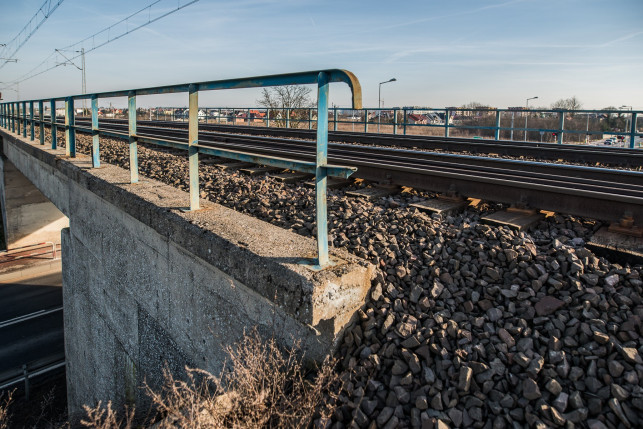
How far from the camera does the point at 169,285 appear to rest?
4.43 meters

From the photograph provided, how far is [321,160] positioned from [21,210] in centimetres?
2262

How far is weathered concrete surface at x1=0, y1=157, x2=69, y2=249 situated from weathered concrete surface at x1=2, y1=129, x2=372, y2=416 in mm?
15761

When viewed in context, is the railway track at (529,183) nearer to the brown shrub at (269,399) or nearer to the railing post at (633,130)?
the brown shrub at (269,399)

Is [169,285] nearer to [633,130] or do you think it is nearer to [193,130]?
[193,130]

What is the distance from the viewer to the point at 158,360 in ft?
15.8

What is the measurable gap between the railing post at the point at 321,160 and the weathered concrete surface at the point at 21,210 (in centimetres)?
2179

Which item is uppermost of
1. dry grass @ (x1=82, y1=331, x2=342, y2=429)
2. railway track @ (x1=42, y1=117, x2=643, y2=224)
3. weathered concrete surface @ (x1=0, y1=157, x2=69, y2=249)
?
railway track @ (x1=42, y1=117, x2=643, y2=224)

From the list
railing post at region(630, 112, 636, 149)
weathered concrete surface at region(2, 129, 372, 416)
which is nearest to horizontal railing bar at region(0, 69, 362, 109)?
weathered concrete surface at region(2, 129, 372, 416)

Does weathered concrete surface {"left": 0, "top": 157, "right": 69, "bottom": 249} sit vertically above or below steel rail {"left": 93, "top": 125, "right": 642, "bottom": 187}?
below

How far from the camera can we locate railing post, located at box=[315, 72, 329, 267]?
9.65 ft

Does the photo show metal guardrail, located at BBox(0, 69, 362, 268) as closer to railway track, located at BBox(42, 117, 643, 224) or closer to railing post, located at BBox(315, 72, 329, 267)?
railing post, located at BBox(315, 72, 329, 267)

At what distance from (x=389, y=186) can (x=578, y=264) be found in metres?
2.94

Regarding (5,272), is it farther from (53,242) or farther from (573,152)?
(573,152)

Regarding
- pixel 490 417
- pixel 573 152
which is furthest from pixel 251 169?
pixel 573 152
